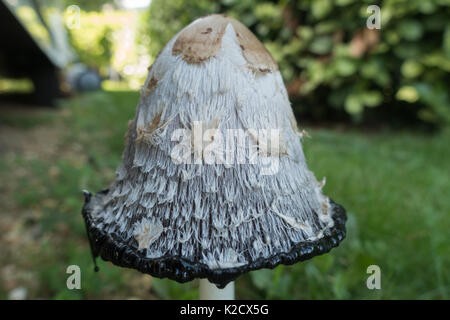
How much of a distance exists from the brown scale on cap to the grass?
78 cm

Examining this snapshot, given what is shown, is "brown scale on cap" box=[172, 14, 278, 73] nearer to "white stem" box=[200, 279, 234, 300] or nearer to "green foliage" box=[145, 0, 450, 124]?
"white stem" box=[200, 279, 234, 300]

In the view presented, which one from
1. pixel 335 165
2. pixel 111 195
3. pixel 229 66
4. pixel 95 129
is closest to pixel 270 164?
pixel 229 66

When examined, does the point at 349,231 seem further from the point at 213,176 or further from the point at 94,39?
the point at 94,39

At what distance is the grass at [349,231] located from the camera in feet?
4.48

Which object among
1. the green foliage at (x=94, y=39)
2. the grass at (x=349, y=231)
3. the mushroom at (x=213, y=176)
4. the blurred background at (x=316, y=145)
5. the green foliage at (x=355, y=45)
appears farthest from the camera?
the green foliage at (x=94, y=39)

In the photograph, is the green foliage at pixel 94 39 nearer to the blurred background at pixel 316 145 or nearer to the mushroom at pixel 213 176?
the blurred background at pixel 316 145

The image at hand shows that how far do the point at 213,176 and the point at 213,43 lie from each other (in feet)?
0.94

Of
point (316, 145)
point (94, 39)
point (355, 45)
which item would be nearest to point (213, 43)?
point (316, 145)

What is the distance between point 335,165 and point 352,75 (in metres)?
1.50

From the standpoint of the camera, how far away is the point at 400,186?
7.41ft

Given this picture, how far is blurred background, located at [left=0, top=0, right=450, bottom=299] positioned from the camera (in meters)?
1.47

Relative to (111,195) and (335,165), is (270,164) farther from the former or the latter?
(335,165)

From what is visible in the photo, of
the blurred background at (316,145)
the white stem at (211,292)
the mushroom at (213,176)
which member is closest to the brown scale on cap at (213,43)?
the mushroom at (213,176)

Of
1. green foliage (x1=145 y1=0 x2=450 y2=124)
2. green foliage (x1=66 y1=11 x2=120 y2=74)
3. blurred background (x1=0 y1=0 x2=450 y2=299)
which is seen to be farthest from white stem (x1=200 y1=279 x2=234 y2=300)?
green foliage (x1=66 y1=11 x2=120 y2=74)
